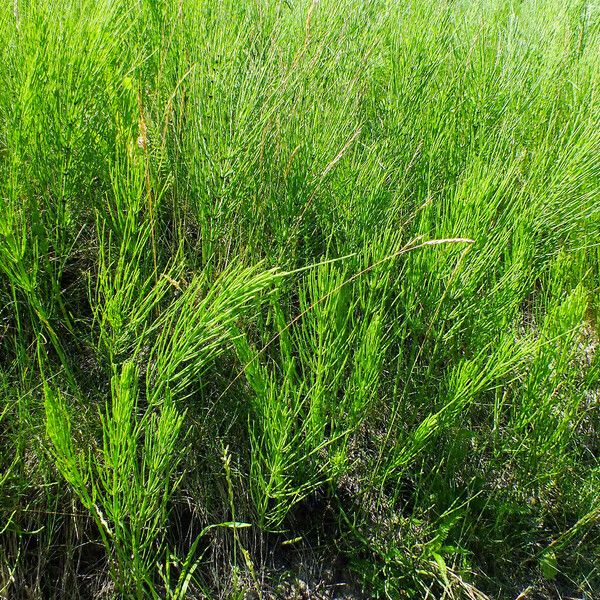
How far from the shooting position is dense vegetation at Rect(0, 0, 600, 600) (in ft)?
5.46

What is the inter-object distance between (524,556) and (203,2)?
1.96 meters

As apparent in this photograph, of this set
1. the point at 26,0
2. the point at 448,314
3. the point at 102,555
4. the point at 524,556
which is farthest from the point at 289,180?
the point at 524,556

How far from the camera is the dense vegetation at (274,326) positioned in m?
1.66

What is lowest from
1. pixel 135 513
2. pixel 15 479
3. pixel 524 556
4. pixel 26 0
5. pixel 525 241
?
pixel 524 556

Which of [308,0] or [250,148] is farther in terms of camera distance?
[308,0]

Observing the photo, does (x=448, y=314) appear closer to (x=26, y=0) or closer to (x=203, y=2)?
(x=203, y=2)

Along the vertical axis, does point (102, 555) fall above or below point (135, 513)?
below

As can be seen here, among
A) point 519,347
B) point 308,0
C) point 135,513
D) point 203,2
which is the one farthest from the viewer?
point 308,0

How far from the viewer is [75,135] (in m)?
1.74

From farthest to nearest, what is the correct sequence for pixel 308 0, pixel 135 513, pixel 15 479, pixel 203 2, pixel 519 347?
pixel 308 0 < pixel 203 2 < pixel 519 347 < pixel 15 479 < pixel 135 513

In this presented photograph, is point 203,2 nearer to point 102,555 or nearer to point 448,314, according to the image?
point 448,314

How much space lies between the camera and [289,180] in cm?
195

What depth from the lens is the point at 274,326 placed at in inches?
75.2

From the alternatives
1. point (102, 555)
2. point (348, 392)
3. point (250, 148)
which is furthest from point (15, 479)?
point (250, 148)
